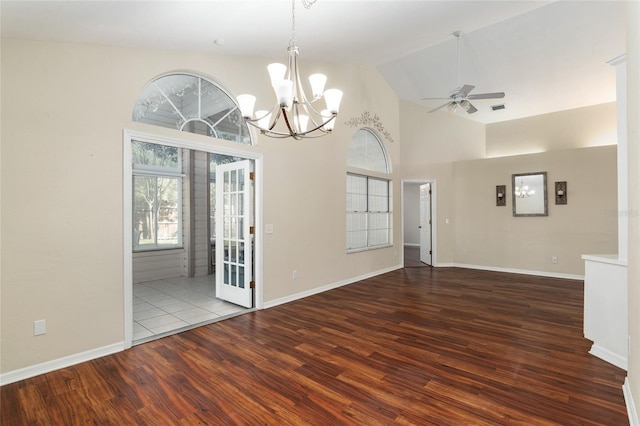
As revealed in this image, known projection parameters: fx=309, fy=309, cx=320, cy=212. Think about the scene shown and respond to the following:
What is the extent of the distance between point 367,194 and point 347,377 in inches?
167

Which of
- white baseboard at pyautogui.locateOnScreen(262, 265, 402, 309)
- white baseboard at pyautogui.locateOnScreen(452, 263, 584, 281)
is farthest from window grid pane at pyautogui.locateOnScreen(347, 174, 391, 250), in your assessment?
white baseboard at pyautogui.locateOnScreen(452, 263, 584, 281)

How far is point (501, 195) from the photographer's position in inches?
272

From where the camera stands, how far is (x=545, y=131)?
7.28 m

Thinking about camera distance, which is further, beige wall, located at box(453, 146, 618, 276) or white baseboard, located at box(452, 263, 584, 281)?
white baseboard, located at box(452, 263, 584, 281)

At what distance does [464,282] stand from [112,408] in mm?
5585

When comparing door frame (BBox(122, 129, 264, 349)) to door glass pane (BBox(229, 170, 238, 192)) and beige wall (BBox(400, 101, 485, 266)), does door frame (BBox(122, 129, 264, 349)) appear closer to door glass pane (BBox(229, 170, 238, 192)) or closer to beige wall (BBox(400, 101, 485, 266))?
door glass pane (BBox(229, 170, 238, 192))

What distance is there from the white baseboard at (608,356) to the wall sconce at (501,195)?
457cm

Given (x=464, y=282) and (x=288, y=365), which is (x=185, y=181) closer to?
(x=288, y=365)

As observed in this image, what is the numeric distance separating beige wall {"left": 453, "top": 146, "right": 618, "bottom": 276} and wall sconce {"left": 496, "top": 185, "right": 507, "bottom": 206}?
0.07 m

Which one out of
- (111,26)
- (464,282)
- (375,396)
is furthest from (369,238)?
(111,26)

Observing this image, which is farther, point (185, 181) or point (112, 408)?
point (185, 181)

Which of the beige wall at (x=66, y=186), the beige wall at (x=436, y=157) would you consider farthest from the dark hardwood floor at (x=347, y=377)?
the beige wall at (x=436, y=157)

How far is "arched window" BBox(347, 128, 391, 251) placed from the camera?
231 inches

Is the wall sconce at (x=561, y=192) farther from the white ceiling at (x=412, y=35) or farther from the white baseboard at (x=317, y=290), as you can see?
the white baseboard at (x=317, y=290)
